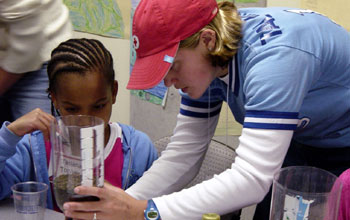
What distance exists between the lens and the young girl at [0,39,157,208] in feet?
4.41

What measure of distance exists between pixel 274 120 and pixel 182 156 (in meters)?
0.47

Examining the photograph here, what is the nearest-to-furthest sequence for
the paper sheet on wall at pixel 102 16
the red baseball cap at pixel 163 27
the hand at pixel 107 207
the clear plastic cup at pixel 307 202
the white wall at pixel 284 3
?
the clear plastic cup at pixel 307 202 < the hand at pixel 107 207 < the red baseball cap at pixel 163 27 < the white wall at pixel 284 3 < the paper sheet on wall at pixel 102 16

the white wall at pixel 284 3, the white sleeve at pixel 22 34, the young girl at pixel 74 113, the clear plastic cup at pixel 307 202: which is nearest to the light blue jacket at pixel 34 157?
the young girl at pixel 74 113

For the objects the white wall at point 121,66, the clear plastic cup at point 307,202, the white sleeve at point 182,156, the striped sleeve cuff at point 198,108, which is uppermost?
the clear plastic cup at point 307,202

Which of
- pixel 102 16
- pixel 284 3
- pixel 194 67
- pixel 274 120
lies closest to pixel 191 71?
pixel 194 67

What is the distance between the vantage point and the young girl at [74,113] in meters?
1.34

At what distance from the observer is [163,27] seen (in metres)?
1.09

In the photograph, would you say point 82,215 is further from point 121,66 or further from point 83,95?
point 121,66

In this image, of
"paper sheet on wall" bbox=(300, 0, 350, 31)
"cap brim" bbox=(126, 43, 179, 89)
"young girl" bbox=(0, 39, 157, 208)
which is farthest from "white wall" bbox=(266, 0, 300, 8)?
"cap brim" bbox=(126, 43, 179, 89)

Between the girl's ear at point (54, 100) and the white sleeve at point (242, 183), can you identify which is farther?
the girl's ear at point (54, 100)

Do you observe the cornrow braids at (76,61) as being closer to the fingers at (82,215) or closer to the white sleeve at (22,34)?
the white sleeve at (22,34)

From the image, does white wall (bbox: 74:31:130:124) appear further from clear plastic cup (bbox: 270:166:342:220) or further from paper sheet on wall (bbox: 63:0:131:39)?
clear plastic cup (bbox: 270:166:342:220)

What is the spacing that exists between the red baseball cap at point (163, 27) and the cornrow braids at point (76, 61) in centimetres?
37

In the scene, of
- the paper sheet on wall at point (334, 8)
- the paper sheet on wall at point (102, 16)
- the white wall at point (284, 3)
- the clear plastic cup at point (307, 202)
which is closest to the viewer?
the clear plastic cup at point (307, 202)
